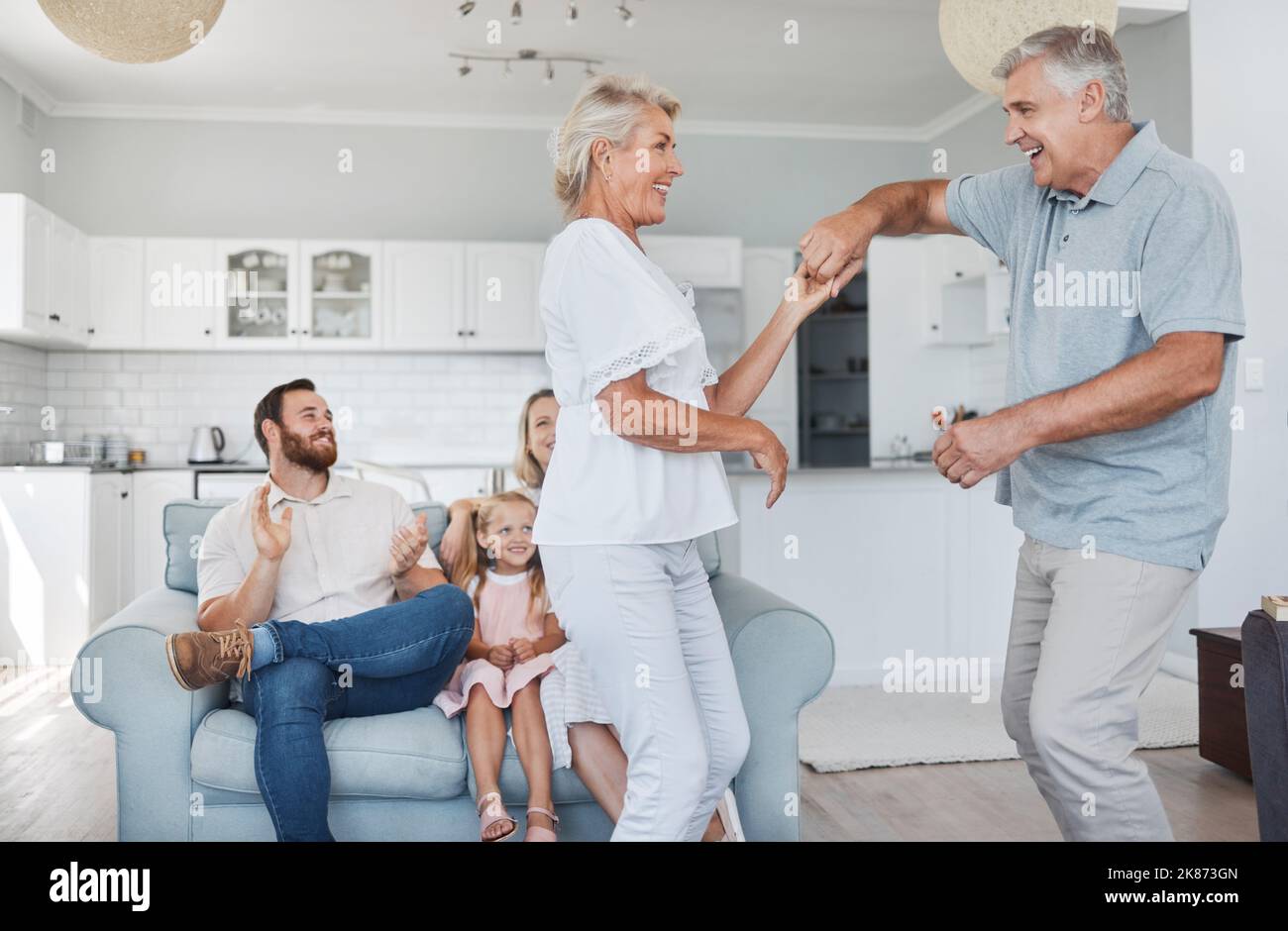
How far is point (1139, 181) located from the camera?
1.70 metres

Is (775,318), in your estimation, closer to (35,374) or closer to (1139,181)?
(1139,181)

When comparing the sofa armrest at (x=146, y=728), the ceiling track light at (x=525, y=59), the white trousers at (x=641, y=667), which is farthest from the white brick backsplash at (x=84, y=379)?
the white trousers at (x=641, y=667)

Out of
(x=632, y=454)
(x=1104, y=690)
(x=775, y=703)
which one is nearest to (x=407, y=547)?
(x=775, y=703)

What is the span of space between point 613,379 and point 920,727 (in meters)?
2.47

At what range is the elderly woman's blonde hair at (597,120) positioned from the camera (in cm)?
177

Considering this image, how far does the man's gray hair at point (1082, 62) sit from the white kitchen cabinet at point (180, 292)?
216 inches

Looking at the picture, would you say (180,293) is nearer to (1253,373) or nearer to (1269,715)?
(1253,373)

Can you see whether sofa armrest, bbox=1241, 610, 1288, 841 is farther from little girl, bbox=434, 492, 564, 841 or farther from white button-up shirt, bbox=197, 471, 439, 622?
white button-up shirt, bbox=197, 471, 439, 622

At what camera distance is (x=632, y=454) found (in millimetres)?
1714

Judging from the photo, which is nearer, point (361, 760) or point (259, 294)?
point (361, 760)

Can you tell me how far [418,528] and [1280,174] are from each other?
3747mm

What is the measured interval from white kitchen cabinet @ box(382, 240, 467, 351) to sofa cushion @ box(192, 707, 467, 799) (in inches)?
173

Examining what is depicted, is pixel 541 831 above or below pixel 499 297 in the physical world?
below

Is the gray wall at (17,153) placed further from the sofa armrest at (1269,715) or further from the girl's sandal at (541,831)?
the sofa armrest at (1269,715)
